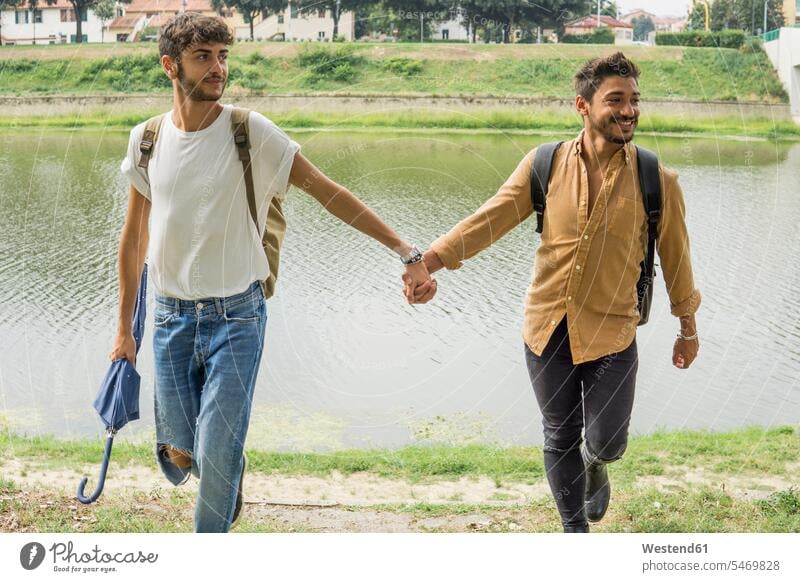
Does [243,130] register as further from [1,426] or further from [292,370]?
[292,370]

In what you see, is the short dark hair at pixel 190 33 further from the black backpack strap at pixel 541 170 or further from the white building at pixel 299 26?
the white building at pixel 299 26

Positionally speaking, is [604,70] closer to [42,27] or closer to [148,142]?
[148,142]

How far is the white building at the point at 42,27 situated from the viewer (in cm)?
1718

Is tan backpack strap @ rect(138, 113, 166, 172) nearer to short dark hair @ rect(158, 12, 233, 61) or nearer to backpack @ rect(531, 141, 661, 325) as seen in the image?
short dark hair @ rect(158, 12, 233, 61)

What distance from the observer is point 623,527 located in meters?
4.77

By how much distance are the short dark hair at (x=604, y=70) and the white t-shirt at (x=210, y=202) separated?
112cm

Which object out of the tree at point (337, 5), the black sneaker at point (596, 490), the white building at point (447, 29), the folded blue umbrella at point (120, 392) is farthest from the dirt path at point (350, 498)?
the white building at point (447, 29)

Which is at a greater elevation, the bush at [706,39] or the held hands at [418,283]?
the bush at [706,39]

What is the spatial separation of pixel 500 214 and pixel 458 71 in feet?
29.4

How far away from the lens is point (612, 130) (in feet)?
12.9

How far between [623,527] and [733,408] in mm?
4062

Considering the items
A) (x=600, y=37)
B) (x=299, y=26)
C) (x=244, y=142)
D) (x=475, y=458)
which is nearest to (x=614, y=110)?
(x=244, y=142)

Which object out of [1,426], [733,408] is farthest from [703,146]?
[1,426]

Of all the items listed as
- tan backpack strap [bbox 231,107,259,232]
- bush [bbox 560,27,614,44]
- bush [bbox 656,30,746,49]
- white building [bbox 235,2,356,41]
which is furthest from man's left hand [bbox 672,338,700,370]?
bush [bbox 656,30,746,49]
